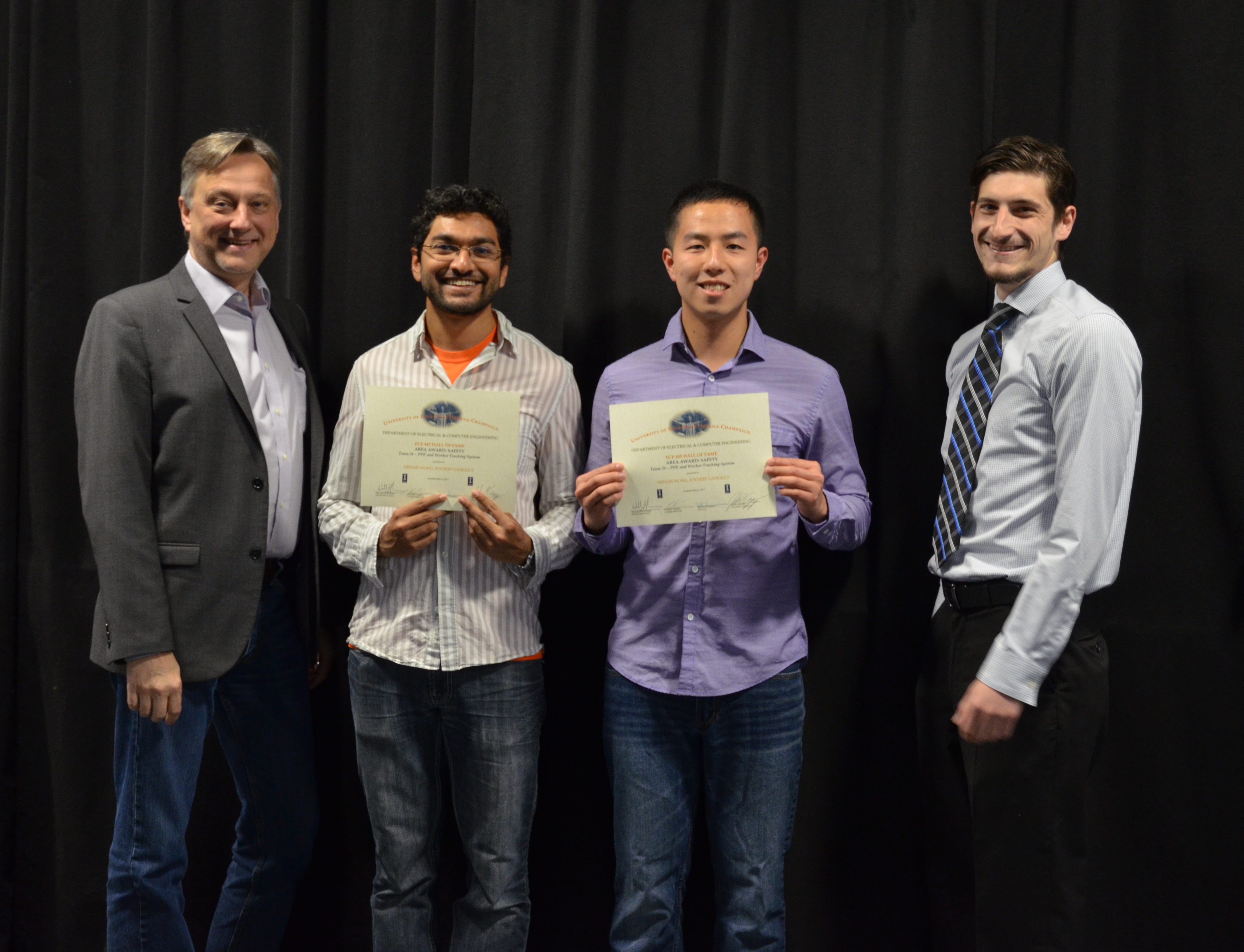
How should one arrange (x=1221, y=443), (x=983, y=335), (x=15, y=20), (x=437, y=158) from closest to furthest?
(x=983, y=335)
(x=1221, y=443)
(x=437, y=158)
(x=15, y=20)

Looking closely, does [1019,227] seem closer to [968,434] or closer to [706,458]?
[968,434]

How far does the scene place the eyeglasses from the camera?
2.11 metres

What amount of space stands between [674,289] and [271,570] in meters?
1.18

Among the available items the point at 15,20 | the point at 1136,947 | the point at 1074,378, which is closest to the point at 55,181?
the point at 15,20

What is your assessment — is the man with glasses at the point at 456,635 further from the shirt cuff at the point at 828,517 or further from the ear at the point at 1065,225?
the ear at the point at 1065,225

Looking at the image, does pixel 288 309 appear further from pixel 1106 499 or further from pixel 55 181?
pixel 1106 499

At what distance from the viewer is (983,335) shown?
1.95 meters

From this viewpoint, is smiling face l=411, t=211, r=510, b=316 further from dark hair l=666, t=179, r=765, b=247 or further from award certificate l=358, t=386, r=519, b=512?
dark hair l=666, t=179, r=765, b=247

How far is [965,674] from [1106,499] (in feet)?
1.34

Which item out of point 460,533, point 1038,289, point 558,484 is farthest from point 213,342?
point 1038,289

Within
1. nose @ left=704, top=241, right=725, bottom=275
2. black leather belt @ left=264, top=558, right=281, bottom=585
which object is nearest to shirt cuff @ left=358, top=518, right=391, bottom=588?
black leather belt @ left=264, top=558, right=281, bottom=585

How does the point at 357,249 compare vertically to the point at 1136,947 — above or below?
above

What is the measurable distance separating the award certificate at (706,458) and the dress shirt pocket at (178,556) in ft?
3.02

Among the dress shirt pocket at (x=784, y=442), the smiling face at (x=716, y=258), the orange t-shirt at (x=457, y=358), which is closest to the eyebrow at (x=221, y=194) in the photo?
the orange t-shirt at (x=457, y=358)
